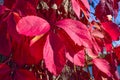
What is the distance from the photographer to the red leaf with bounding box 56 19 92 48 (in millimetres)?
615

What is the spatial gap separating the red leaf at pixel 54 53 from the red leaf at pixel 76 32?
3 centimetres

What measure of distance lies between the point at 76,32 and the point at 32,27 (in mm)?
100

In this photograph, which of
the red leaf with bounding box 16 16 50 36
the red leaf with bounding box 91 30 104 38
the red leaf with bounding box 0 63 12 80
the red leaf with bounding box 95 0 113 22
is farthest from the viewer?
the red leaf with bounding box 95 0 113 22

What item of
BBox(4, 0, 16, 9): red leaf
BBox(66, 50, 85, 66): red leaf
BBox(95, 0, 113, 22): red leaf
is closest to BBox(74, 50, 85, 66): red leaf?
BBox(66, 50, 85, 66): red leaf

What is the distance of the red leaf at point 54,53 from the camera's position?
60 cm

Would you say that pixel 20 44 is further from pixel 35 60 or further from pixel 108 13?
pixel 108 13

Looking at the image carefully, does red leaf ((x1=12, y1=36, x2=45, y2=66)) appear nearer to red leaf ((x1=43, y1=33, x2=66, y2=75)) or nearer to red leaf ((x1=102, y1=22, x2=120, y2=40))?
red leaf ((x1=43, y1=33, x2=66, y2=75))

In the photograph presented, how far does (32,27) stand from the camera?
2.00 feet

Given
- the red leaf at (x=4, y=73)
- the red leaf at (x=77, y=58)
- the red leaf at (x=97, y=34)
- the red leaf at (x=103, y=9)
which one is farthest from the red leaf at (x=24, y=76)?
the red leaf at (x=103, y=9)

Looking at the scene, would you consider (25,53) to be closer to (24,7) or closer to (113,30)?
(24,7)

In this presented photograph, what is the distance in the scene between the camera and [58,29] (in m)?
0.66

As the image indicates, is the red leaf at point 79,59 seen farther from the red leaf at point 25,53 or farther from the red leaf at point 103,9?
the red leaf at point 103,9

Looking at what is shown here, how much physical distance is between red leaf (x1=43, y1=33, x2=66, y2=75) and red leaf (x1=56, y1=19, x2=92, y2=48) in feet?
0.11

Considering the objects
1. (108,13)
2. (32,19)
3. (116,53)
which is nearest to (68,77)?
(116,53)
